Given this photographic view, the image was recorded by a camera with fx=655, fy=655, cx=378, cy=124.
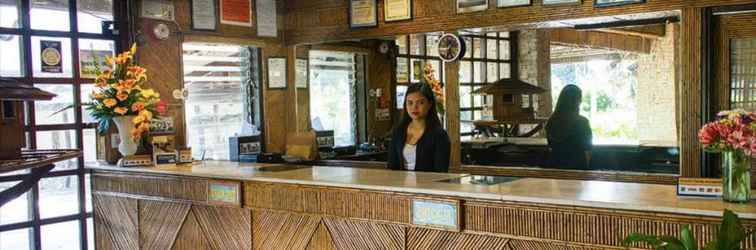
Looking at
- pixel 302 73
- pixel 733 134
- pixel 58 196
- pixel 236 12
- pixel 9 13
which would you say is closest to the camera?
pixel 733 134

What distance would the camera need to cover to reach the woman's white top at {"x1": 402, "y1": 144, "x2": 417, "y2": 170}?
4.25m

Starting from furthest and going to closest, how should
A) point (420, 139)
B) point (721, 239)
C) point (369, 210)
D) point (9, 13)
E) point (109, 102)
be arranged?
point (109, 102) → point (9, 13) → point (420, 139) → point (369, 210) → point (721, 239)

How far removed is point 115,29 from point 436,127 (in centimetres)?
279

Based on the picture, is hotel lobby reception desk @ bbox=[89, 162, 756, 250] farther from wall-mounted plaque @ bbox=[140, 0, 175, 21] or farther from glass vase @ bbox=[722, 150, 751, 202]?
wall-mounted plaque @ bbox=[140, 0, 175, 21]

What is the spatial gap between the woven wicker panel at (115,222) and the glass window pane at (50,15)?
52.1 inches

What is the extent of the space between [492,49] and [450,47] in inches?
13.7

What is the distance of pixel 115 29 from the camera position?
5.23m

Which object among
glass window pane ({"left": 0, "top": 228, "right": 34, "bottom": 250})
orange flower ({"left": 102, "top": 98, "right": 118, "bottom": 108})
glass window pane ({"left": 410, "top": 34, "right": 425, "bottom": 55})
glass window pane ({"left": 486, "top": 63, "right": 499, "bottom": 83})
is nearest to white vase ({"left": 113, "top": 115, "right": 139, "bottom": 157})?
orange flower ({"left": 102, "top": 98, "right": 118, "bottom": 108})

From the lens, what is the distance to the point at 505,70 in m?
5.57

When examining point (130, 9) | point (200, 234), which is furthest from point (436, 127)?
point (130, 9)

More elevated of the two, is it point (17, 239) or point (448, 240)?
point (448, 240)

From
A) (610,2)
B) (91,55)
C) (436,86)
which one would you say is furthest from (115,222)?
(610,2)

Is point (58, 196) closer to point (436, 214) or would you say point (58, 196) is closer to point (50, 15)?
point (50, 15)

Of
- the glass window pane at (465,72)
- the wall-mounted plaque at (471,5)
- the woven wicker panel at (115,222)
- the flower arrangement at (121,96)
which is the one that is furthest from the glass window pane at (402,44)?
the woven wicker panel at (115,222)
